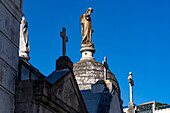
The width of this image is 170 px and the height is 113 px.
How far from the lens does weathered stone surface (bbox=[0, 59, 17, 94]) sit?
11.1m

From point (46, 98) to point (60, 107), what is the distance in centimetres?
97

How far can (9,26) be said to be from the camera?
38.7ft

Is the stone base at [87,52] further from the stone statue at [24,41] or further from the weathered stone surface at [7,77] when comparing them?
the weathered stone surface at [7,77]

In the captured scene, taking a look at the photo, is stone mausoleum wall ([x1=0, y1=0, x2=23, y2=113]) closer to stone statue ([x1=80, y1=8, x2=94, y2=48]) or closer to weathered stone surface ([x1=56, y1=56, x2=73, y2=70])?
weathered stone surface ([x1=56, y1=56, x2=73, y2=70])

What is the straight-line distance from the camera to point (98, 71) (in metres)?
25.5

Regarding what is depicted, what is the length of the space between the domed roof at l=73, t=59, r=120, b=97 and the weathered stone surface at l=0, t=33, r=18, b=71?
507 inches

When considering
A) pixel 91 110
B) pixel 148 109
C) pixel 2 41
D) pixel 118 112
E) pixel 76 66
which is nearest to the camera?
pixel 2 41

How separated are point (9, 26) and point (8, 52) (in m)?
0.71

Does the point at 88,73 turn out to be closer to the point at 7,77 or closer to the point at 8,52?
the point at 8,52

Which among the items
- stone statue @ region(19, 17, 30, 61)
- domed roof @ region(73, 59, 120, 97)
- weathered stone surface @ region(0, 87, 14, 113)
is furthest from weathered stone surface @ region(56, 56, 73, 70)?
domed roof @ region(73, 59, 120, 97)

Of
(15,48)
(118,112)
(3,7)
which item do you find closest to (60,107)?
(15,48)

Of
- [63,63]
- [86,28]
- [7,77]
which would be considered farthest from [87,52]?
[7,77]

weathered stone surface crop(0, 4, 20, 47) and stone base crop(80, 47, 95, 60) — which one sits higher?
stone base crop(80, 47, 95, 60)

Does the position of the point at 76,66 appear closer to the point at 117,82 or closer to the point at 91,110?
the point at 117,82
